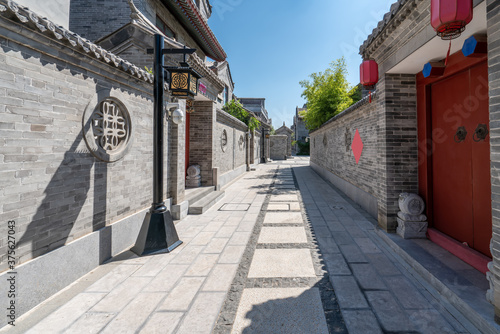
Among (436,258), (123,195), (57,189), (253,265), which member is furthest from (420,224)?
→ (57,189)

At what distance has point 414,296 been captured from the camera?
2471 millimetres

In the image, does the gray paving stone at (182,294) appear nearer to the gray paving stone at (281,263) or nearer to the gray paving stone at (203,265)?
the gray paving stone at (203,265)

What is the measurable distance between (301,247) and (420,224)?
2002 millimetres

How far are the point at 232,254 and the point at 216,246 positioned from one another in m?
0.43

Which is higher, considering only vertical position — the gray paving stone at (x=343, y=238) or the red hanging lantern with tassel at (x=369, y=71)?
the red hanging lantern with tassel at (x=369, y=71)

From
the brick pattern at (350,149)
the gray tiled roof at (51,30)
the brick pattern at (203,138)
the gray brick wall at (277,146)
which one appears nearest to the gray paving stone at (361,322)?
the brick pattern at (350,149)

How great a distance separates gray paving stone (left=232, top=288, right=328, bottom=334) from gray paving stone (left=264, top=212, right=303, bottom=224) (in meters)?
2.62

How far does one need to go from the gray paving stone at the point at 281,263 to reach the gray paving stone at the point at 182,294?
71cm

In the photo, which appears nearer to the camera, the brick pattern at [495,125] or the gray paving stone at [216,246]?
the brick pattern at [495,125]

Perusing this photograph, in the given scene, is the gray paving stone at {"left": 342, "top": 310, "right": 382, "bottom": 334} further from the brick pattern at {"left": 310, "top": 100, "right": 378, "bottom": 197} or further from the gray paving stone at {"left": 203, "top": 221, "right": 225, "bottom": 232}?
the brick pattern at {"left": 310, "top": 100, "right": 378, "bottom": 197}

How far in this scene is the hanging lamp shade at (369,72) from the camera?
4.34 m

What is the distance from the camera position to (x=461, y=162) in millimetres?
3146

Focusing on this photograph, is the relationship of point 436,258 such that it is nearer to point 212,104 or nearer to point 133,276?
point 133,276

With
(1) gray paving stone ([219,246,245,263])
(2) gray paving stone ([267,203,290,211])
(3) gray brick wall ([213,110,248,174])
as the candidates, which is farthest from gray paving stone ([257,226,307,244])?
(3) gray brick wall ([213,110,248,174])
